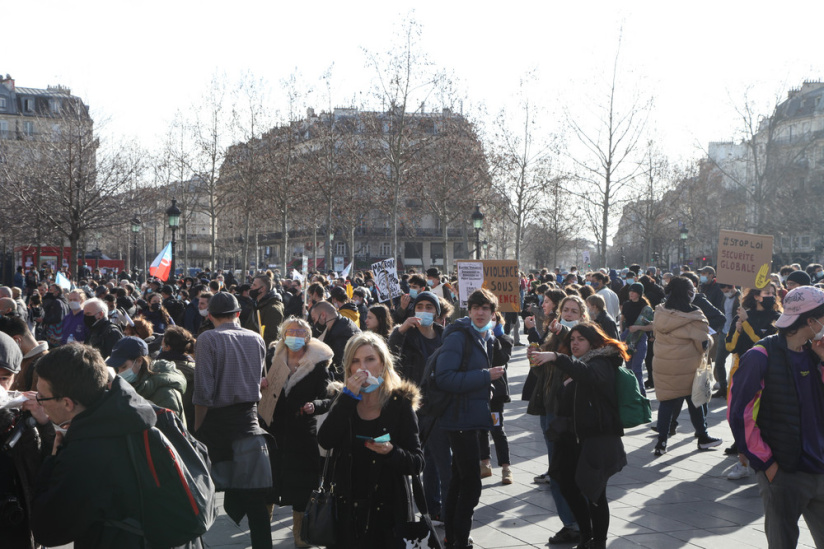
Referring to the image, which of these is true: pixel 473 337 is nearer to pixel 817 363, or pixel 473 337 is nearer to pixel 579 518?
pixel 579 518

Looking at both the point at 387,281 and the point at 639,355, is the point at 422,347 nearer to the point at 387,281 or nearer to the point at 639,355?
the point at 639,355

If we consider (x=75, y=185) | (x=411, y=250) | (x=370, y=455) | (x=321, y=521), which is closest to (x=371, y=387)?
(x=370, y=455)

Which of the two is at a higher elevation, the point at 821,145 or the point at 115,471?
the point at 821,145

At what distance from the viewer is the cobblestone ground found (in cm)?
605

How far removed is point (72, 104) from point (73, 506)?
103ft

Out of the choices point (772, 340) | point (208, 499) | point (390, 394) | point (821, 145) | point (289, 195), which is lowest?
point (208, 499)

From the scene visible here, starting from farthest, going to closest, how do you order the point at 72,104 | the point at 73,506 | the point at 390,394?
the point at 72,104, the point at 390,394, the point at 73,506

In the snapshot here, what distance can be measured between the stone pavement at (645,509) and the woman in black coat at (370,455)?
1.86 meters

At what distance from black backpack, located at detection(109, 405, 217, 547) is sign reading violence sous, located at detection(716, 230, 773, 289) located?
406 inches

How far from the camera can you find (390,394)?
4391mm

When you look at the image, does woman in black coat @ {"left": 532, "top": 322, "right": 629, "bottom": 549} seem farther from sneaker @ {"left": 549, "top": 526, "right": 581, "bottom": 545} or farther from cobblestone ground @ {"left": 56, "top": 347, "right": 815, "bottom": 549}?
cobblestone ground @ {"left": 56, "top": 347, "right": 815, "bottom": 549}

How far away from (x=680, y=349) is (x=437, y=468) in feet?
12.1

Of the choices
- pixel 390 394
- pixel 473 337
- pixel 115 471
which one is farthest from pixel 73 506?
pixel 473 337

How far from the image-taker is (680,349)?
8.87 m
